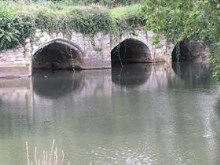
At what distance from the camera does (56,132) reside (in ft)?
40.9

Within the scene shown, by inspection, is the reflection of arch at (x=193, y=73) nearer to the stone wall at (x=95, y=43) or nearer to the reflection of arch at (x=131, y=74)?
the reflection of arch at (x=131, y=74)

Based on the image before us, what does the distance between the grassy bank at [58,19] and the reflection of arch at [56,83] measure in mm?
1836

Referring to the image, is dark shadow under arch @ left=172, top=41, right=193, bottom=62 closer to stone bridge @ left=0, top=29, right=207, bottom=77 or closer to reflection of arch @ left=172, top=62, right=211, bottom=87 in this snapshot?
stone bridge @ left=0, top=29, right=207, bottom=77

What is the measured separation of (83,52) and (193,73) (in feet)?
16.5

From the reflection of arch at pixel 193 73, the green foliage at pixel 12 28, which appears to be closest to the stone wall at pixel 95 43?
the green foliage at pixel 12 28

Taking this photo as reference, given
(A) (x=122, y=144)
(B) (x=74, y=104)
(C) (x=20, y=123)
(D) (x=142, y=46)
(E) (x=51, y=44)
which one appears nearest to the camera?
(A) (x=122, y=144)

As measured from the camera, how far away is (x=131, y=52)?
99.3 ft

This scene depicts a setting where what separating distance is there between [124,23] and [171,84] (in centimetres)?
743

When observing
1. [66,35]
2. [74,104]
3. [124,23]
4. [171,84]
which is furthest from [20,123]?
[124,23]

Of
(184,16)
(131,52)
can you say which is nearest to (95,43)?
(131,52)

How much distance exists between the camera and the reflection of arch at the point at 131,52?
28.8m

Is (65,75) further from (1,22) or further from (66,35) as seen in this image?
(1,22)

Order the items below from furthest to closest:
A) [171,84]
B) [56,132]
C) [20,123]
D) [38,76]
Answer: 1. [38,76]
2. [171,84]
3. [20,123]
4. [56,132]

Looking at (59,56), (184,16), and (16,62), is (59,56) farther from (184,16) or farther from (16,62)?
(184,16)
